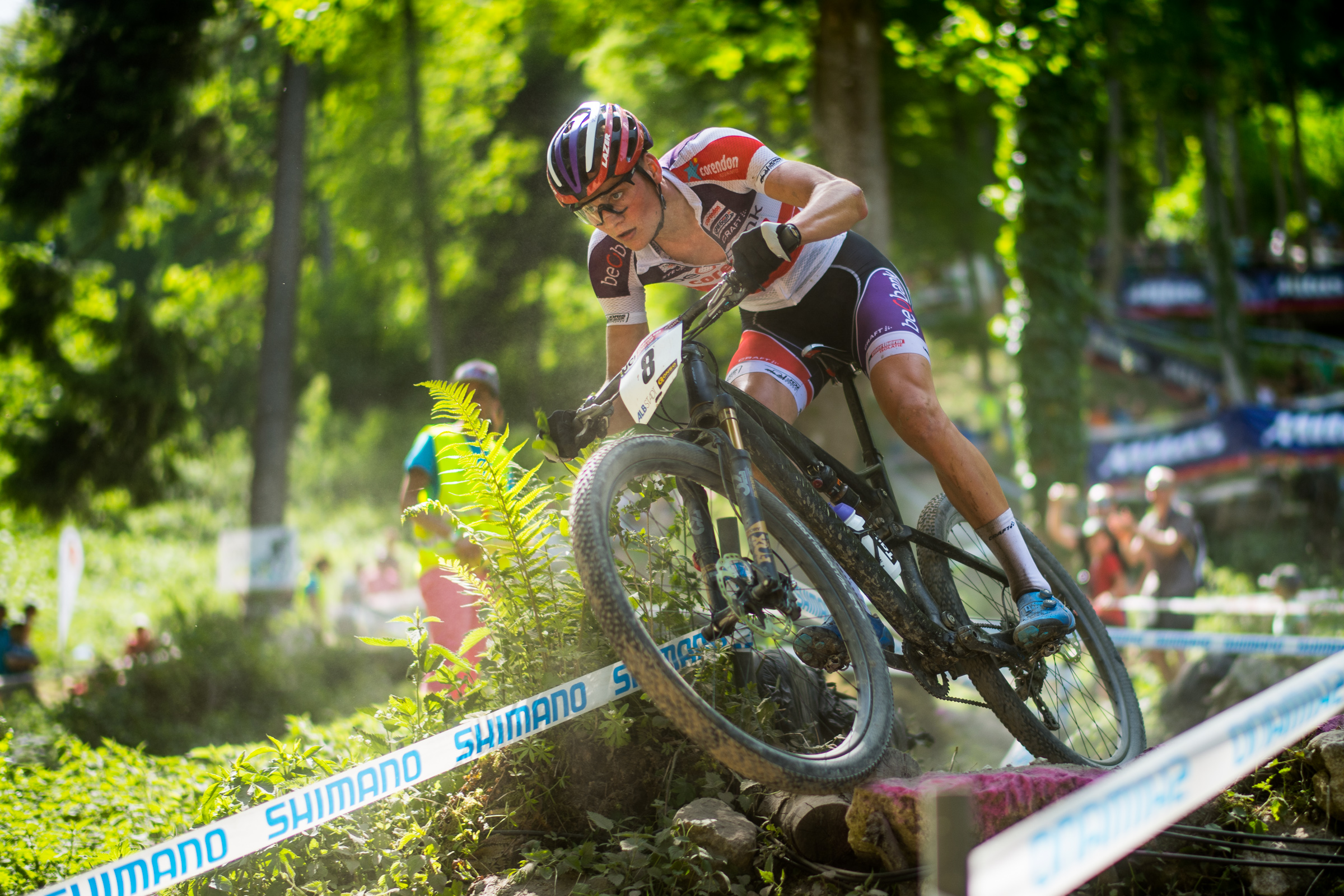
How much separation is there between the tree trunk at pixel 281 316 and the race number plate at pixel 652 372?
11193 millimetres

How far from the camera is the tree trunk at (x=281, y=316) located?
1265 cm

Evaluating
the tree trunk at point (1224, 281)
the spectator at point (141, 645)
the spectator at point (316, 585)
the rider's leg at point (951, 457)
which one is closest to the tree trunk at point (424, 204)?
the spectator at point (316, 585)

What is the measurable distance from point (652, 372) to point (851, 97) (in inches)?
258

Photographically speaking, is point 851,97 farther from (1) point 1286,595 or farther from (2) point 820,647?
(2) point 820,647

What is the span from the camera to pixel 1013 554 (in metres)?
3.32

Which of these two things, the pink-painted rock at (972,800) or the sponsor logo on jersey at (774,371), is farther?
the sponsor logo on jersey at (774,371)

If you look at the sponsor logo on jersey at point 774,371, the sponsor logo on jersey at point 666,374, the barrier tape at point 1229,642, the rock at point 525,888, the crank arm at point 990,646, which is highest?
the sponsor logo on jersey at point 774,371

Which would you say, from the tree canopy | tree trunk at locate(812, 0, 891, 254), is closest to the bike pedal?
tree trunk at locate(812, 0, 891, 254)

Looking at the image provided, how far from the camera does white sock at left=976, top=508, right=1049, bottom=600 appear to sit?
331 centimetres

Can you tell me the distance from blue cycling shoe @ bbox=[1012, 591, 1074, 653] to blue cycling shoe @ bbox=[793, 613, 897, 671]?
62 centimetres

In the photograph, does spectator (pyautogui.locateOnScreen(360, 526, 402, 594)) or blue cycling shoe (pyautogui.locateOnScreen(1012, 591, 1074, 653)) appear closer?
blue cycling shoe (pyautogui.locateOnScreen(1012, 591, 1074, 653))

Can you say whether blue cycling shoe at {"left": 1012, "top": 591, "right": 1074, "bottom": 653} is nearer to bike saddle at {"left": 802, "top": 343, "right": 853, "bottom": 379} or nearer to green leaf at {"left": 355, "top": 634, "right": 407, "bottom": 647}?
bike saddle at {"left": 802, "top": 343, "right": 853, "bottom": 379}

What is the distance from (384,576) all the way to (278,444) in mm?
5109

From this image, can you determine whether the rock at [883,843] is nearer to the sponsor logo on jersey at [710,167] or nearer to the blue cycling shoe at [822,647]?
the blue cycling shoe at [822,647]
